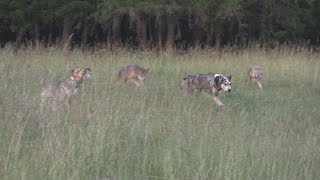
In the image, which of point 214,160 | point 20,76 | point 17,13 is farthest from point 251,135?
point 17,13

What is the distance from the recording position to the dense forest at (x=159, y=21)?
24094 mm

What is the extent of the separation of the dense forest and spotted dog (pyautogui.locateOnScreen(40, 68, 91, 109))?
1304 centimetres

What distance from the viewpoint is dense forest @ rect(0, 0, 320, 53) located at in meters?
24.1

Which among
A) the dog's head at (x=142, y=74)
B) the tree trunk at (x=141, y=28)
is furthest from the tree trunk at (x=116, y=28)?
the dog's head at (x=142, y=74)

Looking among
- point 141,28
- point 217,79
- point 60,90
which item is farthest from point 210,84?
point 141,28

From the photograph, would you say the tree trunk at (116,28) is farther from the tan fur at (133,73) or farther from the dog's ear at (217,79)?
the dog's ear at (217,79)

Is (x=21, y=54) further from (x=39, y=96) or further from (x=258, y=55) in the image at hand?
(x=258, y=55)

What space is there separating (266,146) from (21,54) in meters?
7.09

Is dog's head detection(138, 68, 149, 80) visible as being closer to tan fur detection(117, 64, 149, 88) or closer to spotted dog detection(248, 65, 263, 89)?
tan fur detection(117, 64, 149, 88)

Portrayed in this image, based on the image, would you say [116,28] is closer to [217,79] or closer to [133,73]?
[133,73]

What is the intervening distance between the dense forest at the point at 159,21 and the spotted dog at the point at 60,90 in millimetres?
13041

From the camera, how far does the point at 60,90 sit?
301 inches

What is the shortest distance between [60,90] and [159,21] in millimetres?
17610

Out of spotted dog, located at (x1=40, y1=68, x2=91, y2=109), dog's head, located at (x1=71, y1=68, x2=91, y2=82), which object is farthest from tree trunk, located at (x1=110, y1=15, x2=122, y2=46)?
spotted dog, located at (x1=40, y1=68, x2=91, y2=109)
